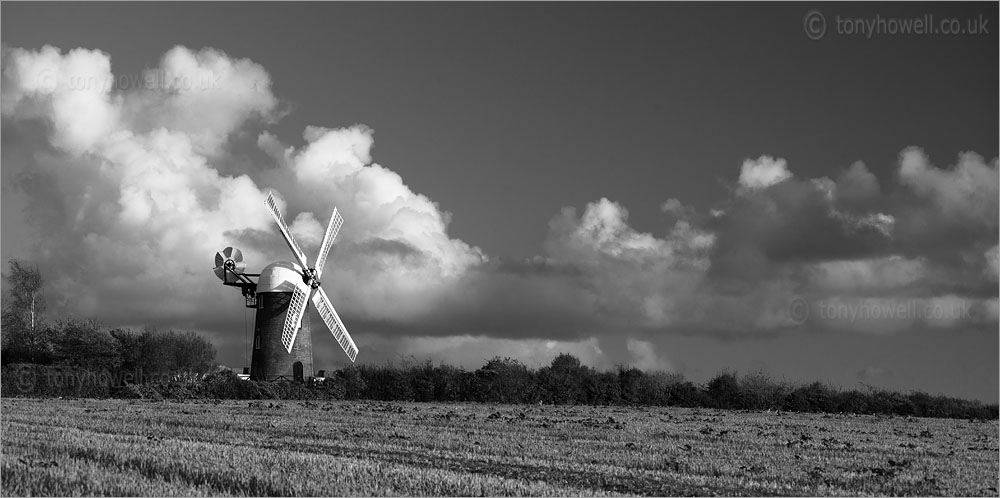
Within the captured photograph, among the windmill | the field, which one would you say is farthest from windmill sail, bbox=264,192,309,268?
the field

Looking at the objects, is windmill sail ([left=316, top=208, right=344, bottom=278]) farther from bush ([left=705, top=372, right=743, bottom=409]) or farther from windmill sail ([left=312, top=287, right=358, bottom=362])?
bush ([left=705, top=372, right=743, bottom=409])

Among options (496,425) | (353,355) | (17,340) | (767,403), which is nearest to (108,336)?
(17,340)

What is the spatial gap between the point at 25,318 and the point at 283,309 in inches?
1134

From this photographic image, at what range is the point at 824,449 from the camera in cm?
2834

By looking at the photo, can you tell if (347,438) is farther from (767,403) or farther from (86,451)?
(767,403)

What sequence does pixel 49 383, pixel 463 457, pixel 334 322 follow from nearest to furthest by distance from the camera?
pixel 463 457, pixel 49 383, pixel 334 322

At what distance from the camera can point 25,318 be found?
8656 centimetres

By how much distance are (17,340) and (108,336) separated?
754cm

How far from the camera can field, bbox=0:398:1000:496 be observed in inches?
664

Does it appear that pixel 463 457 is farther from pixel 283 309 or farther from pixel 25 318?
pixel 25 318

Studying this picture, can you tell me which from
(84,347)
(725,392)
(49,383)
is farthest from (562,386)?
(84,347)

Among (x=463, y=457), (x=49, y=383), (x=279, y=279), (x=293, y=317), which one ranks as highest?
(x=279, y=279)

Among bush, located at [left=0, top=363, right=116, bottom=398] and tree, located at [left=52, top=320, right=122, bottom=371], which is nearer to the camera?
bush, located at [left=0, top=363, right=116, bottom=398]

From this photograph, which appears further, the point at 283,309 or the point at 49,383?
the point at 283,309
